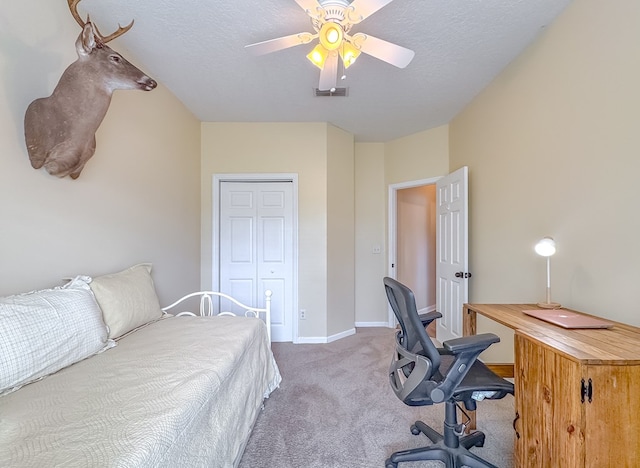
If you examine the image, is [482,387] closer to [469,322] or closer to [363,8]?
[469,322]

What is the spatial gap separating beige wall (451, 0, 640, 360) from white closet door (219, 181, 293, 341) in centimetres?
218

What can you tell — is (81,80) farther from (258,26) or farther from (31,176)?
(258,26)

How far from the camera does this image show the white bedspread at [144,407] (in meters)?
0.78

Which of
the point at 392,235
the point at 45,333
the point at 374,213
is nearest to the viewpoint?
the point at 45,333

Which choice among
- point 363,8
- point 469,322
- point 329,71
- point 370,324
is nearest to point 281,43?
point 329,71

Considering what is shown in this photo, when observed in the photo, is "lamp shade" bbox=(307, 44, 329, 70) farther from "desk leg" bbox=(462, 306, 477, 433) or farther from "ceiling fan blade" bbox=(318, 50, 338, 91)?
"desk leg" bbox=(462, 306, 477, 433)

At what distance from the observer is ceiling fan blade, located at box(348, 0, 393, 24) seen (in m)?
1.42

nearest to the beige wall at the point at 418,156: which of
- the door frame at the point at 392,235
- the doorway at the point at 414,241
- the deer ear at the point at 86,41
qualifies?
the door frame at the point at 392,235

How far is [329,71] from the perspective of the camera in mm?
1844

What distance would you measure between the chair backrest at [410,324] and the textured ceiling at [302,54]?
5.50ft

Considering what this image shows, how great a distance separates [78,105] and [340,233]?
278cm

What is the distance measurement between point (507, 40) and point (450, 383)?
2.30m

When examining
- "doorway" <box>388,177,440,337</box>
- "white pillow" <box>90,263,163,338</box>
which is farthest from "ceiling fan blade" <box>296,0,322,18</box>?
"doorway" <box>388,177,440,337</box>

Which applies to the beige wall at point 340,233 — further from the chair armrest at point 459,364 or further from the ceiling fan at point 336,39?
the chair armrest at point 459,364
